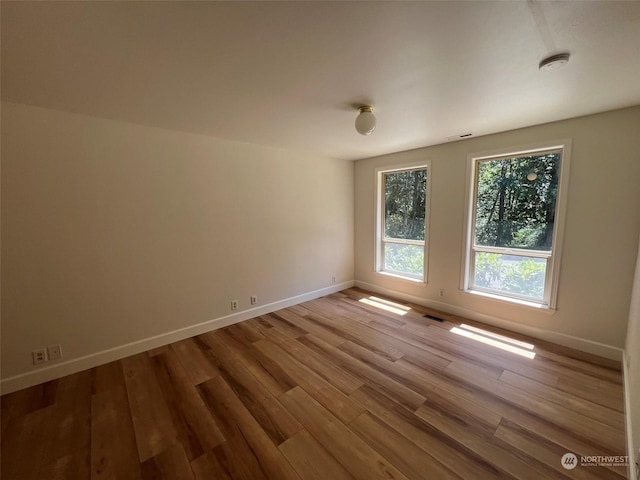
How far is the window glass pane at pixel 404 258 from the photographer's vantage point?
13.2 ft

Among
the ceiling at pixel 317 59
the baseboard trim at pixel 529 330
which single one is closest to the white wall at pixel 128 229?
the ceiling at pixel 317 59

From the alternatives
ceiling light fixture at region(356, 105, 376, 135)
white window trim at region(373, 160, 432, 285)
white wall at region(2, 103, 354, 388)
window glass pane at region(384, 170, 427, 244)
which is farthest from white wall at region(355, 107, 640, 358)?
white wall at region(2, 103, 354, 388)

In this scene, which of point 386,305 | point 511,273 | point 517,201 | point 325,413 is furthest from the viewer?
point 386,305

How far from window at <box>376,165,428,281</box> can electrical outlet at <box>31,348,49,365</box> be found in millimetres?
4231

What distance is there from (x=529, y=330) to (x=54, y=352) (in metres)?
4.91

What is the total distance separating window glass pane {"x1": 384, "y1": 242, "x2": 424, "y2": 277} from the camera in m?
4.02

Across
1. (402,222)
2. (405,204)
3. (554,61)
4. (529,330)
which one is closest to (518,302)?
(529,330)

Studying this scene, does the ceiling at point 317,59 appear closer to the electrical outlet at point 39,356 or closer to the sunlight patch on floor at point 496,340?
the electrical outlet at point 39,356

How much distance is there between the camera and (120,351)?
102 inches

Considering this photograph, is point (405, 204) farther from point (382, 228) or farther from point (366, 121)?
point (366, 121)

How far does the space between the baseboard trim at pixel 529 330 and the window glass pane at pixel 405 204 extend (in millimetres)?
1003

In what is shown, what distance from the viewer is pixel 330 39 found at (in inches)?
52.1

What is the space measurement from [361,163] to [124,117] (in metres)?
3.40

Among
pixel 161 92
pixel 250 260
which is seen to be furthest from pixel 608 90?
pixel 250 260
